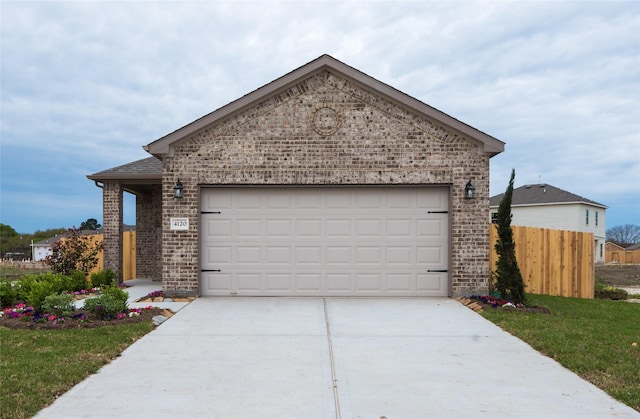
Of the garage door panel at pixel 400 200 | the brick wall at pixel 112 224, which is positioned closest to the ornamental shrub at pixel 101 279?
the brick wall at pixel 112 224

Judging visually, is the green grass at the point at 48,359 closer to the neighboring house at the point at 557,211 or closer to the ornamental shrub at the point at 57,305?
the ornamental shrub at the point at 57,305

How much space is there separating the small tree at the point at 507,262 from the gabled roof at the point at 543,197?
26.1 meters

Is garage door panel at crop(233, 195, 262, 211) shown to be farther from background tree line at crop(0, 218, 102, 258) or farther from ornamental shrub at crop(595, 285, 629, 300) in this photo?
background tree line at crop(0, 218, 102, 258)

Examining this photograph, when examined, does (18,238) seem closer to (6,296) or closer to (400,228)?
(6,296)

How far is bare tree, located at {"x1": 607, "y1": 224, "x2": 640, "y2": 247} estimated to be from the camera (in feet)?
204

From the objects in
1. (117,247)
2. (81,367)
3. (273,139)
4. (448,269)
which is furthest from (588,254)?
(117,247)

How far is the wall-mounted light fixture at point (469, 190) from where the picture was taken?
34.8 ft

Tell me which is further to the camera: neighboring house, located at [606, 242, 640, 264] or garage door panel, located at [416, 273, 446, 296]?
neighboring house, located at [606, 242, 640, 264]

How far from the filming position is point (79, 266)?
1370cm

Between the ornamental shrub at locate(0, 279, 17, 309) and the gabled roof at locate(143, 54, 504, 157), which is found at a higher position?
the gabled roof at locate(143, 54, 504, 157)

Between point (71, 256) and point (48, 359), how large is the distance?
8436 mm

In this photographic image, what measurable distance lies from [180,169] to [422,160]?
18.3ft

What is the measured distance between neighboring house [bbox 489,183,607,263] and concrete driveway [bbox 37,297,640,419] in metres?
28.9

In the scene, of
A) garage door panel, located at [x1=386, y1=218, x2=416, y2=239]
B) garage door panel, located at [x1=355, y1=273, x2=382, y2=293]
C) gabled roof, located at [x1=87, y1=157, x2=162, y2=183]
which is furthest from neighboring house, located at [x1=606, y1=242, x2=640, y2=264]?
gabled roof, located at [x1=87, y1=157, x2=162, y2=183]
